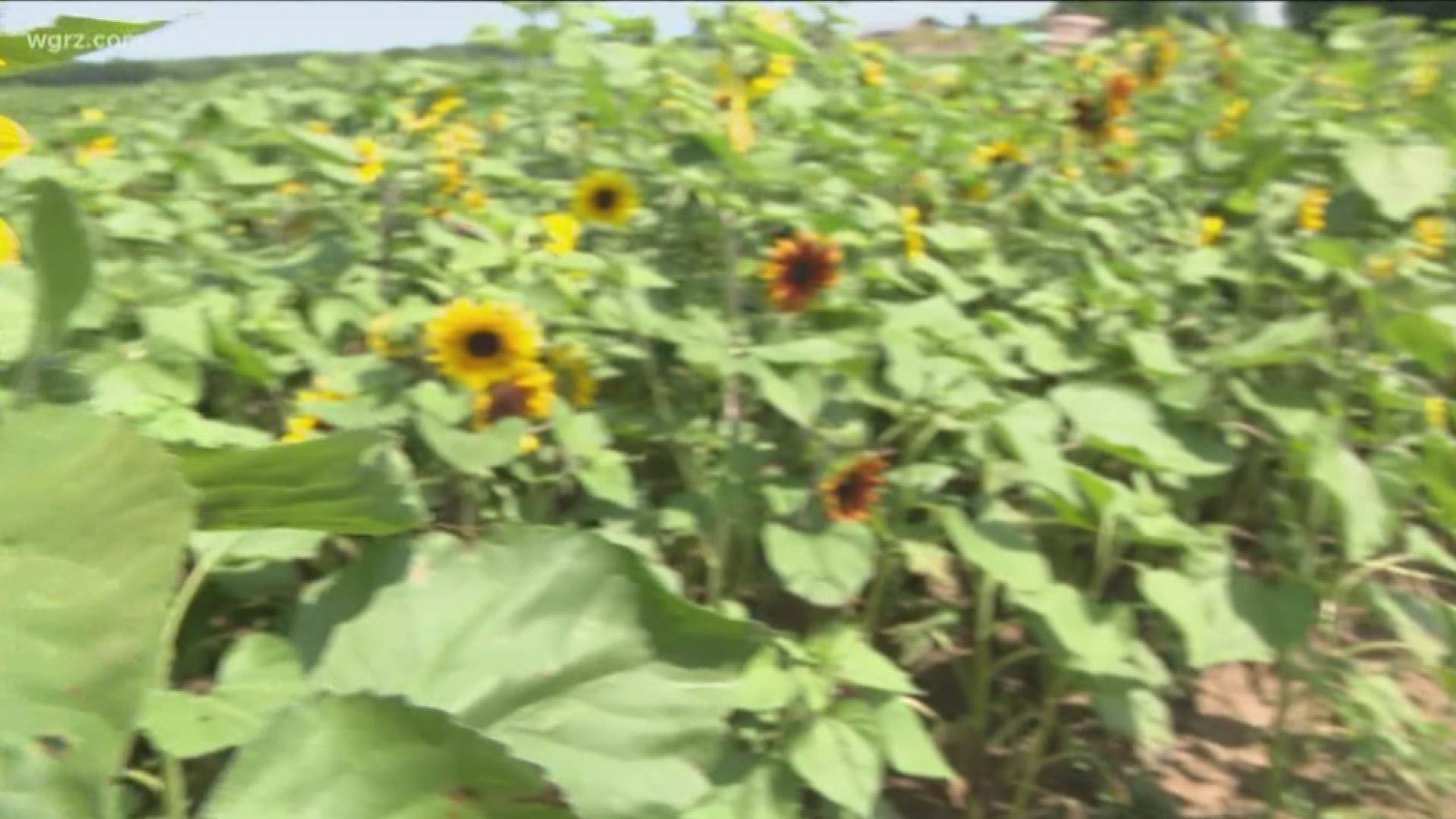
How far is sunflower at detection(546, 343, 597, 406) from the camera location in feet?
4.32

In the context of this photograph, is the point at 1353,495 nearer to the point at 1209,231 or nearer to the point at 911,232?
the point at 911,232

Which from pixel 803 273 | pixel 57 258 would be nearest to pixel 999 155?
pixel 803 273

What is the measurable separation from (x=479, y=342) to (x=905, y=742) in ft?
1.55

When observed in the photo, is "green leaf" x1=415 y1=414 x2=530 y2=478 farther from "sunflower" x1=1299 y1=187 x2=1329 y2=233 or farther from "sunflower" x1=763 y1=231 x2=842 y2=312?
"sunflower" x1=1299 y1=187 x2=1329 y2=233

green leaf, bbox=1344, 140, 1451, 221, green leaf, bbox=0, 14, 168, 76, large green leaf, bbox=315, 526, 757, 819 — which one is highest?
green leaf, bbox=0, 14, 168, 76

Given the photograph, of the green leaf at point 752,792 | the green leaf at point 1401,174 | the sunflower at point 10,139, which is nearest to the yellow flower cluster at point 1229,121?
the green leaf at point 1401,174

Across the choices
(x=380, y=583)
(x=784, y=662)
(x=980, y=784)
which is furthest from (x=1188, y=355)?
(x=380, y=583)

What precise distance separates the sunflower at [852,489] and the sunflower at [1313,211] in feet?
2.67

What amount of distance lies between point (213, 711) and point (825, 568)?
57 cm

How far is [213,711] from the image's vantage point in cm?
71

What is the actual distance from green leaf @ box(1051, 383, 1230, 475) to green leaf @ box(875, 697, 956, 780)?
306mm

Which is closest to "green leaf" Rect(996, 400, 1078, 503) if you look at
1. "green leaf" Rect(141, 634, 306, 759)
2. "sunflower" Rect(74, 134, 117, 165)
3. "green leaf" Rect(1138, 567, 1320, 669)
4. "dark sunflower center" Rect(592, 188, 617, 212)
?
"green leaf" Rect(1138, 567, 1320, 669)

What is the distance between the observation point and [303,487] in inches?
19.0

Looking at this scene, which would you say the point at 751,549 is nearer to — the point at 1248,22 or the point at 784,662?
the point at 784,662
